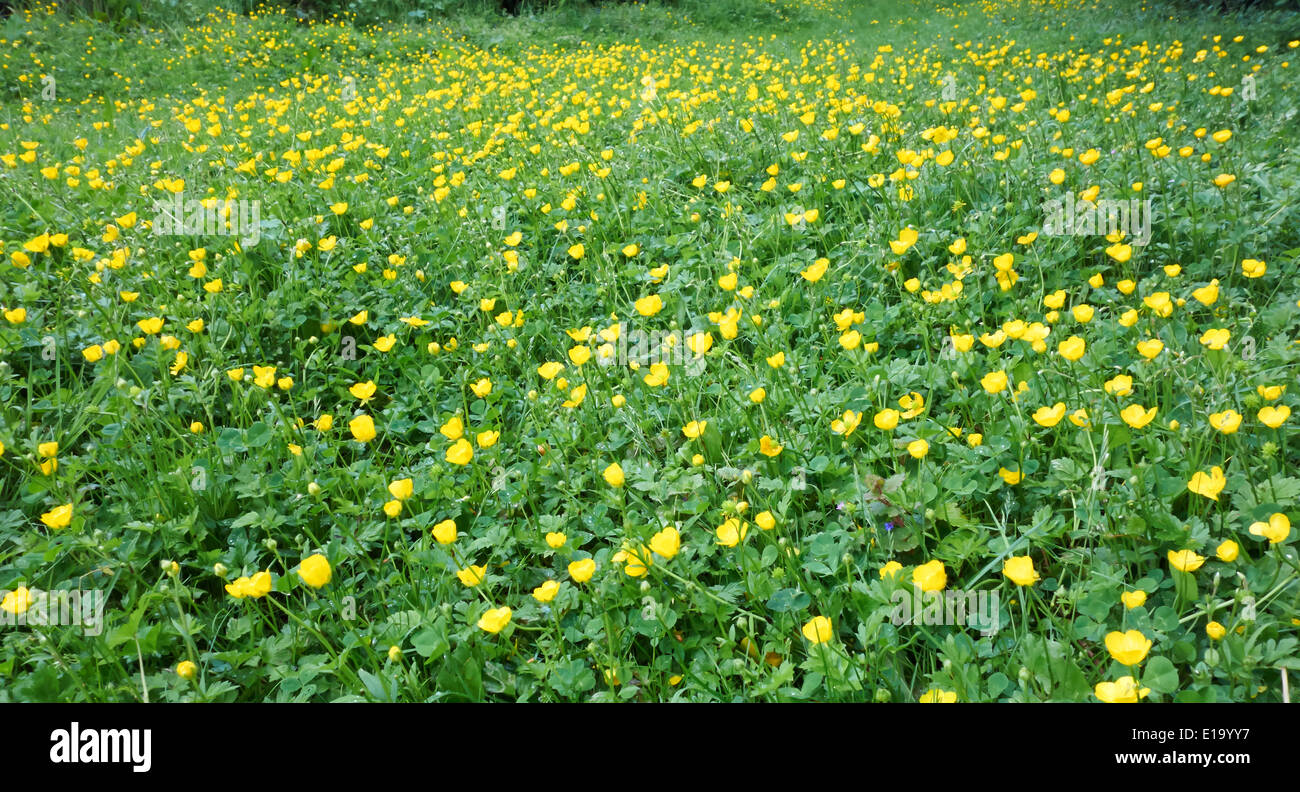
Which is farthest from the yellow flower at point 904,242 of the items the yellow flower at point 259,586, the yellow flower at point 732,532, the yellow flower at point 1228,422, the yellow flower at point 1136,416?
the yellow flower at point 259,586

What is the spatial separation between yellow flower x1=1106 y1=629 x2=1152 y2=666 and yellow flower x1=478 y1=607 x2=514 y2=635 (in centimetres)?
118

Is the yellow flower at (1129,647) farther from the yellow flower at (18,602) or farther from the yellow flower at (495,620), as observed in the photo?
the yellow flower at (18,602)

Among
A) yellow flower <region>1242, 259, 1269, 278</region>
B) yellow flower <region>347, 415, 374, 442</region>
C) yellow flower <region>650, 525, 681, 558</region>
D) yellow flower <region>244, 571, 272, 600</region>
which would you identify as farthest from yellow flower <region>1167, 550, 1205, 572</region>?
yellow flower <region>347, 415, 374, 442</region>

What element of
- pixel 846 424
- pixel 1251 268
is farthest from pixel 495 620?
pixel 1251 268

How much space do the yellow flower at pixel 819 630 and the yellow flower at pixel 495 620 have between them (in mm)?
651

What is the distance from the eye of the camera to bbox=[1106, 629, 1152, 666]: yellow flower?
1.34 metres

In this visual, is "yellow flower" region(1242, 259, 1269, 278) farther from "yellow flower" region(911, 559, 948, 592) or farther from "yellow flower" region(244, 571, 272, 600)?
"yellow flower" region(244, 571, 272, 600)

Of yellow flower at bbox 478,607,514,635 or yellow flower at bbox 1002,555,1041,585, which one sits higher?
yellow flower at bbox 1002,555,1041,585

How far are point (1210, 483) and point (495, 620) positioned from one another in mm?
1597

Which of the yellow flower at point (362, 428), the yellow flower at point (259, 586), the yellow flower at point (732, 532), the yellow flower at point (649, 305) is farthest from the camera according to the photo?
the yellow flower at point (649, 305)

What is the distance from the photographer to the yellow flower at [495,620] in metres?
1.63

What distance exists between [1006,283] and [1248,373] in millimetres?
775

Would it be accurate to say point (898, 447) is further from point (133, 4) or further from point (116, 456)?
point (133, 4)

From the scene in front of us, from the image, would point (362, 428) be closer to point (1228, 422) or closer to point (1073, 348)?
point (1073, 348)
